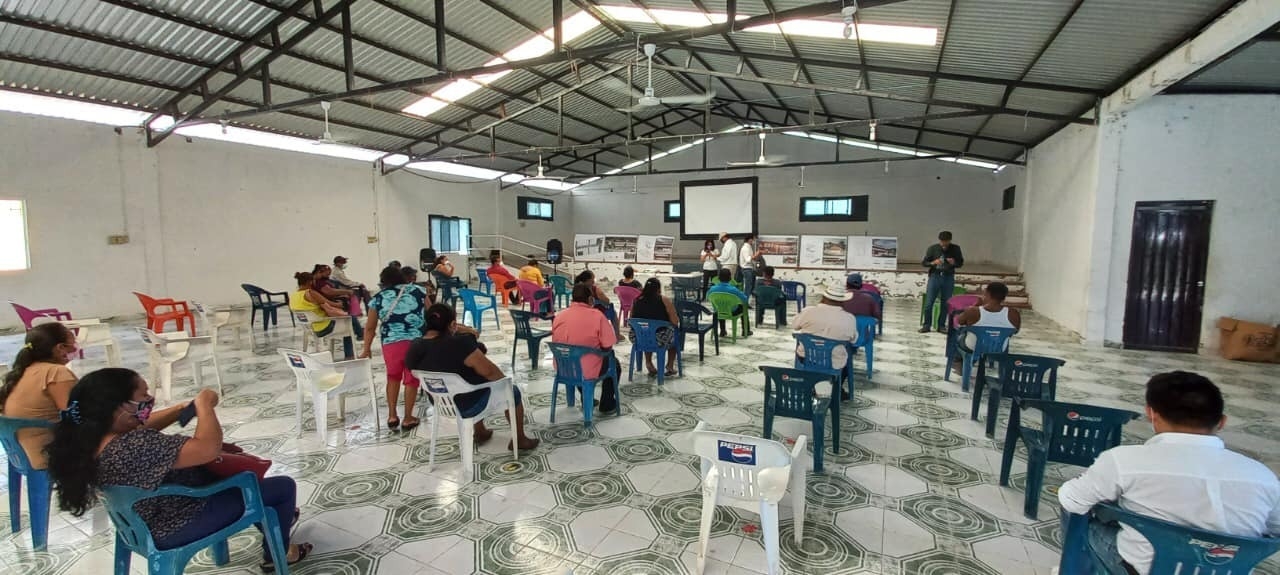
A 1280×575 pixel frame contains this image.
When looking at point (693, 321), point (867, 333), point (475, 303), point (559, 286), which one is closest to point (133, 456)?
point (693, 321)

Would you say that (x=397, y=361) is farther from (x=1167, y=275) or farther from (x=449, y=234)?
(x=449, y=234)

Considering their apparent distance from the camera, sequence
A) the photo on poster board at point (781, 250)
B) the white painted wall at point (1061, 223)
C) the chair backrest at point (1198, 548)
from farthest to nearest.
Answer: the photo on poster board at point (781, 250), the white painted wall at point (1061, 223), the chair backrest at point (1198, 548)

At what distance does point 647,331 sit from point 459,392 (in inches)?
81.4

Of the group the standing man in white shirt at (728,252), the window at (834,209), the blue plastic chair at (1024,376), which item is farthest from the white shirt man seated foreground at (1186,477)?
the window at (834,209)

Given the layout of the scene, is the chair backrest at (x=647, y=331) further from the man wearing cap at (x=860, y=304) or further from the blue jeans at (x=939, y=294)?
the blue jeans at (x=939, y=294)

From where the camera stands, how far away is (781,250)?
12.7 metres

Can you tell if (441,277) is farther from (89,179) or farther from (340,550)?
(340,550)

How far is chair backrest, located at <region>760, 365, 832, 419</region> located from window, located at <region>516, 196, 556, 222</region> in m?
14.3

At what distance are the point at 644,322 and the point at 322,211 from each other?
362 inches

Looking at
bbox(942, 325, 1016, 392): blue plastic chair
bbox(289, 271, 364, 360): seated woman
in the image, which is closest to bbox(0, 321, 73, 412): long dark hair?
bbox(289, 271, 364, 360): seated woman

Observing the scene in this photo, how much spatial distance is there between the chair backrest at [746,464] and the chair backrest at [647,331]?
100 inches

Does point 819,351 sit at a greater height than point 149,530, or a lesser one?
greater

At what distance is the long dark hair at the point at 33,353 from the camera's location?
2084 millimetres

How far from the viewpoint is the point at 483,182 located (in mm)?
14938
